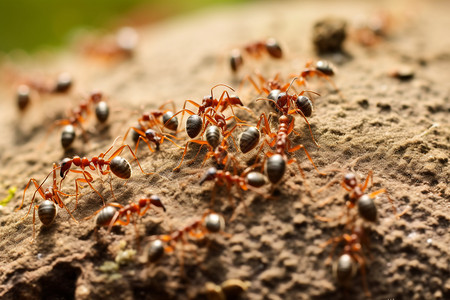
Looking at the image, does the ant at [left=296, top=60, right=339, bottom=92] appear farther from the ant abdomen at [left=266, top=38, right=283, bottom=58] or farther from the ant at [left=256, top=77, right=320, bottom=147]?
the ant abdomen at [left=266, top=38, right=283, bottom=58]

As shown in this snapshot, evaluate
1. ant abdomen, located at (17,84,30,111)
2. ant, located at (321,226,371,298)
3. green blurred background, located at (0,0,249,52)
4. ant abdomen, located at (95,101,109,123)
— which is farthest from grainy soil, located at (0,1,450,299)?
green blurred background, located at (0,0,249,52)

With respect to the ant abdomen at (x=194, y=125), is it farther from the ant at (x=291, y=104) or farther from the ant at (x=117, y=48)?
the ant at (x=117, y=48)

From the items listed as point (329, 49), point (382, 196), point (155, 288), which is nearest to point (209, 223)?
point (155, 288)

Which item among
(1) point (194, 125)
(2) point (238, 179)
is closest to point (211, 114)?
(1) point (194, 125)

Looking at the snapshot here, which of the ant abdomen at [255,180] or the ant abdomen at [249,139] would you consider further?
the ant abdomen at [249,139]

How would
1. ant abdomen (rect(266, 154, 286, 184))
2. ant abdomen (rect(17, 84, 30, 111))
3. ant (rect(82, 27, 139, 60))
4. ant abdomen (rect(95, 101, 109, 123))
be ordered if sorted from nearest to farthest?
ant abdomen (rect(266, 154, 286, 184)) < ant abdomen (rect(95, 101, 109, 123)) < ant abdomen (rect(17, 84, 30, 111)) < ant (rect(82, 27, 139, 60))

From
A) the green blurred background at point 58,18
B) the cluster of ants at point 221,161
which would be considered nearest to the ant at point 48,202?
the cluster of ants at point 221,161
